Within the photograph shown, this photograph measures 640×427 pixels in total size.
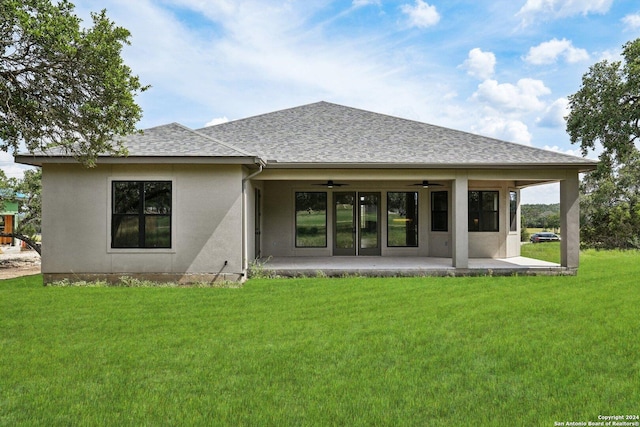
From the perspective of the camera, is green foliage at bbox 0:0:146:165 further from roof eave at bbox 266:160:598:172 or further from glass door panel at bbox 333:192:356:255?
glass door panel at bbox 333:192:356:255

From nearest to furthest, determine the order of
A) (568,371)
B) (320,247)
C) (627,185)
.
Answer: (568,371) < (320,247) < (627,185)

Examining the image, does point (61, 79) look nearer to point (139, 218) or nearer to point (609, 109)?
point (139, 218)

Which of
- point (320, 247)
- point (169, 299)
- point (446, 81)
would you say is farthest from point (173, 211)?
point (446, 81)

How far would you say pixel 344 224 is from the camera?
15.4 metres

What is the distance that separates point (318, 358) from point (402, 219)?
10.7m

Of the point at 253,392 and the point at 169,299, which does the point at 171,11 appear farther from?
the point at 253,392

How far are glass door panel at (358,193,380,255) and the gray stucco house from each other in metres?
0.03

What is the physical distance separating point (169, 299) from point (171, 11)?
8540 mm

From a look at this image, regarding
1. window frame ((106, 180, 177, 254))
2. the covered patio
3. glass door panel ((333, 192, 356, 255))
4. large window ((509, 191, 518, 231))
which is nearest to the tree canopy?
large window ((509, 191, 518, 231))

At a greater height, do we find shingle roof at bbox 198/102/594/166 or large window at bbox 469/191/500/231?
shingle roof at bbox 198/102/594/166

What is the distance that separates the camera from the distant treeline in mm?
56619

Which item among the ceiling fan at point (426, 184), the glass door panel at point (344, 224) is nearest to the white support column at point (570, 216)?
the ceiling fan at point (426, 184)

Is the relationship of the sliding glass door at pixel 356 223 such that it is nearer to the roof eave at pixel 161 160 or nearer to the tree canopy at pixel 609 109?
the roof eave at pixel 161 160

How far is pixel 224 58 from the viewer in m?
17.4
